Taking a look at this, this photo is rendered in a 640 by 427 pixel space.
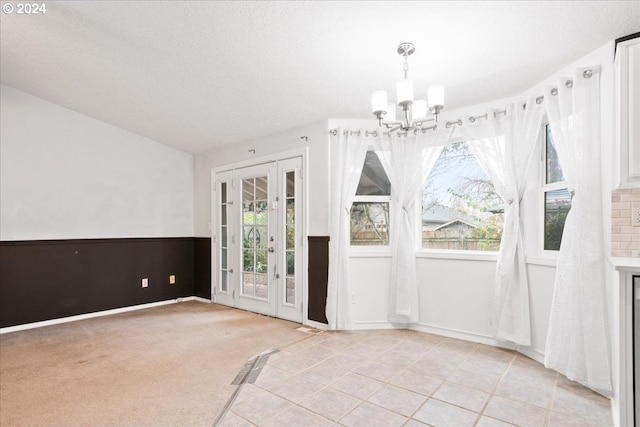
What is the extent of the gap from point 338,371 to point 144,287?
A: 3.54 meters

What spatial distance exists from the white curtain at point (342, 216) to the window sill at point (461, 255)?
83 cm

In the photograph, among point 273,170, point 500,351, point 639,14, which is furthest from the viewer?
point 273,170

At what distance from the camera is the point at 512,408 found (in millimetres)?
2164

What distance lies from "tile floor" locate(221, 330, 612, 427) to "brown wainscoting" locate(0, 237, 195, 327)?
2.88 metres

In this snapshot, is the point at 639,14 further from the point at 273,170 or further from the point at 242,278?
the point at 242,278

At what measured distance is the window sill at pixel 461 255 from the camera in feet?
10.8

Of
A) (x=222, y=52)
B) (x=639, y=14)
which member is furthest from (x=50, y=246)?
(x=639, y=14)

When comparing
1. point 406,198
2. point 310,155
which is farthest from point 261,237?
point 406,198

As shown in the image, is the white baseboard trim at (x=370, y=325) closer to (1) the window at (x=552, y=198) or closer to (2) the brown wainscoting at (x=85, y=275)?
(1) the window at (x=552, y=198)

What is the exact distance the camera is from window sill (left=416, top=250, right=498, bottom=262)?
330cm

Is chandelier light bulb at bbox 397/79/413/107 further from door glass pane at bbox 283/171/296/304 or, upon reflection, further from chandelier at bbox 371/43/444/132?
door glass pane at bbox 283/171/296/304

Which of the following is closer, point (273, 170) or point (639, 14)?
point (639, 14)

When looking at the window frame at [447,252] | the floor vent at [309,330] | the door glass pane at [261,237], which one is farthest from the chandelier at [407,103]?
the door glass pane at [261,237]

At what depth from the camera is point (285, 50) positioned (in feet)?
9.08
